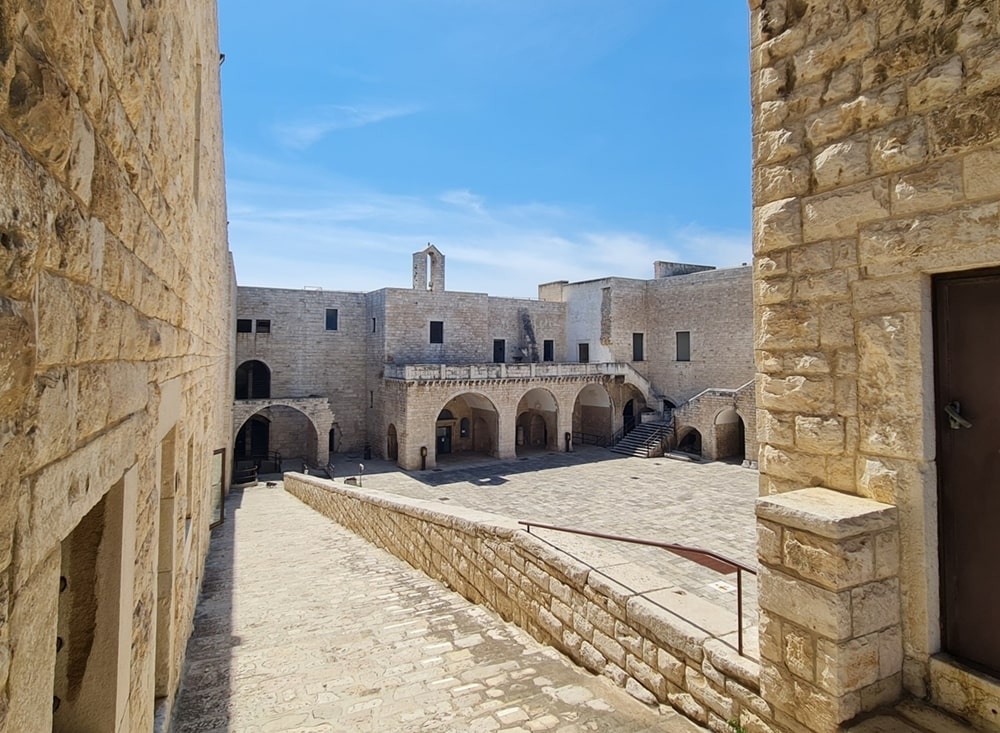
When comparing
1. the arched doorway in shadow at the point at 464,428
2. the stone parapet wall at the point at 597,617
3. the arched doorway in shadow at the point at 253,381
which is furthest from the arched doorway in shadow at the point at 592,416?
the stone parapet wall at the point at 597,617

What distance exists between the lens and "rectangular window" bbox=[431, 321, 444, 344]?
25.4 m

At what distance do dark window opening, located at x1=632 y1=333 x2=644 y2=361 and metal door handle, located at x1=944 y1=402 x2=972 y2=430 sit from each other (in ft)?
87.4

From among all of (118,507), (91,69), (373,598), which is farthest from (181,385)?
(373,598)

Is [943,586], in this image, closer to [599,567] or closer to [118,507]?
[599,567]

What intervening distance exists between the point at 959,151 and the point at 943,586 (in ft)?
6.62

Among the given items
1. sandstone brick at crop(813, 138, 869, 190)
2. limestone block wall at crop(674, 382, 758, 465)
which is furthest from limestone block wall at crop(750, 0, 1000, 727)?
limestone block wall at crop(674, 382, 758, 465)

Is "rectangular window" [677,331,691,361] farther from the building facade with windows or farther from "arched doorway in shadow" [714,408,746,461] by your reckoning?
"arched doorway in shadow" [714,408,746,461]

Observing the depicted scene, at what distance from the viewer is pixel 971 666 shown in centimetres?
253

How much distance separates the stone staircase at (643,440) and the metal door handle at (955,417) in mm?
21552

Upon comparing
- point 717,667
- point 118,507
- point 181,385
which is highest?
point 181,385

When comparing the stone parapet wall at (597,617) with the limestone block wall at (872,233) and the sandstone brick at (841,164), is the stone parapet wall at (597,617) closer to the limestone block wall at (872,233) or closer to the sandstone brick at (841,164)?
the limestone block wall at (872,233)

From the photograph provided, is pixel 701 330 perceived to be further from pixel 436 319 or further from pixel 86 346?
pixel 86 346

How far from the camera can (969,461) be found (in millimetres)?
2543

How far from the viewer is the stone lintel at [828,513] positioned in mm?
2604
